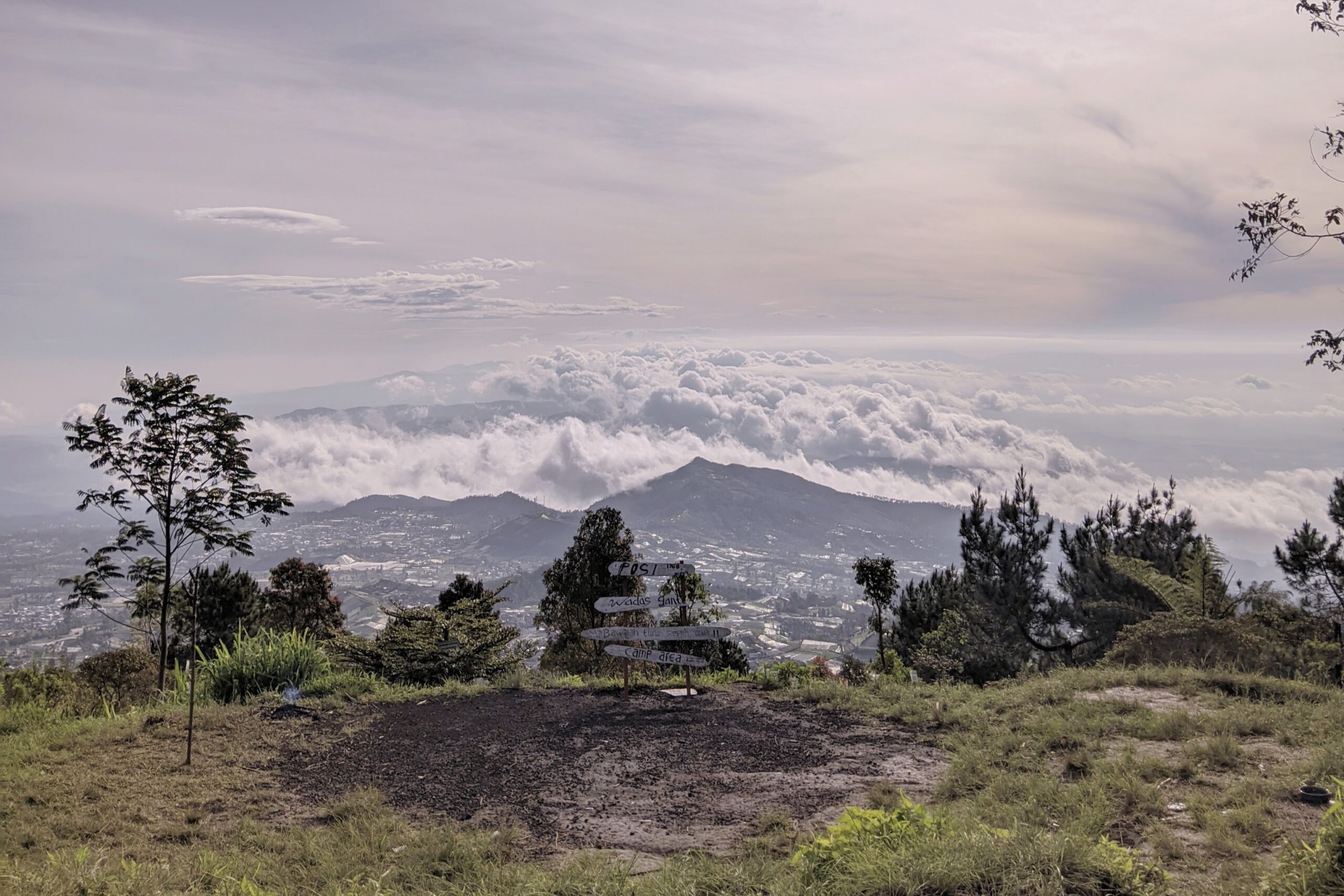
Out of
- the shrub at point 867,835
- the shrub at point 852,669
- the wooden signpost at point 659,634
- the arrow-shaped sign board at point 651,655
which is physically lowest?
the shrub at point 852,669

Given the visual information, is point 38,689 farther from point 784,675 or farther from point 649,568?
point 784,675

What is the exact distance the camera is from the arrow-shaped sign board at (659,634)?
36.0ft

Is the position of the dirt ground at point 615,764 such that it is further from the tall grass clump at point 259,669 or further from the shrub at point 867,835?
the tall grass clump at point 259,669

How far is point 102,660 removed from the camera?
13.5 metres

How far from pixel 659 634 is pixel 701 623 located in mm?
5482

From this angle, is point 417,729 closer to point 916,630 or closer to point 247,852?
point 247,852

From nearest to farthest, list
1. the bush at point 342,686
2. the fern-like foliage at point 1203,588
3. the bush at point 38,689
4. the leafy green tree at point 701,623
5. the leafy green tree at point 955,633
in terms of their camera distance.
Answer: the bush at point 38,689
the bush at point 342,686
the fern-like foliage at point 1203,588
the leafy green tree at point 701,623
the leafy green tree at point 955,633

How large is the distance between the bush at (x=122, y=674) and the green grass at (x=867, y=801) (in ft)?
12.4

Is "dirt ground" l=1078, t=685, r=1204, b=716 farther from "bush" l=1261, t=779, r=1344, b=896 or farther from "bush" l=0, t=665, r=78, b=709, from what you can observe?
"bush" l=0, t=665, r=78, b=709

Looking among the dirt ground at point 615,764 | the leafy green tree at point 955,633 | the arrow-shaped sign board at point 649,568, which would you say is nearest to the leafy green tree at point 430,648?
the dirt ground at point 615,764

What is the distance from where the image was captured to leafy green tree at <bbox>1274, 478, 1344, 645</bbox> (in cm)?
1588

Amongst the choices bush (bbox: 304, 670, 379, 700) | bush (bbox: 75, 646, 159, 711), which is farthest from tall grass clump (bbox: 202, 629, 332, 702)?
bush (bbox: 75, 646, 159, 711)

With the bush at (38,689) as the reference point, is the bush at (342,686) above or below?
below

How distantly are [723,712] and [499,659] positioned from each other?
15.8 ft
